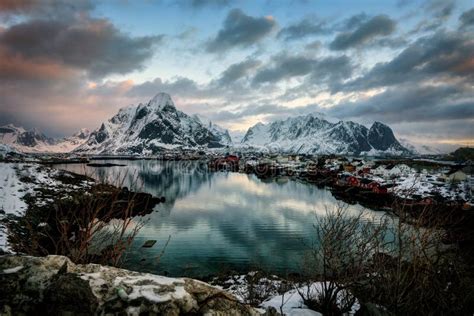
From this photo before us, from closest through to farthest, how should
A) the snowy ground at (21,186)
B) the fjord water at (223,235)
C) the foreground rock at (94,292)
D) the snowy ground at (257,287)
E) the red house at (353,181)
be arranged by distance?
the foreground rock at (94,292) < the snowy ground at (257,287) < the fjord water at (223,235) < the snowy ground at (21,186) < the red house at (353,181)

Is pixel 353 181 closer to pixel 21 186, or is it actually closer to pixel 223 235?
pixel 223 235

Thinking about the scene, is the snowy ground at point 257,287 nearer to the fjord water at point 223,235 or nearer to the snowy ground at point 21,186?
the fjord water at point 223,235

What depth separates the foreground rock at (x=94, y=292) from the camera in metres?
2.55

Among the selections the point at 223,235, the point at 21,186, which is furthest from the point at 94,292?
the point at 21,186

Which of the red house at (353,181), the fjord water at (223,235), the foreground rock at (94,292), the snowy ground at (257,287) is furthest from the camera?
the red house at (353,181)

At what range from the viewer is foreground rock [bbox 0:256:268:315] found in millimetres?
2555

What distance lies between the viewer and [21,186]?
118 feet

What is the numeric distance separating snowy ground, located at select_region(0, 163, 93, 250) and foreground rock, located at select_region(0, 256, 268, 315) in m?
17.3

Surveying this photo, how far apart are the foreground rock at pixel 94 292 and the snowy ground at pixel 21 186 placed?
17.3 m

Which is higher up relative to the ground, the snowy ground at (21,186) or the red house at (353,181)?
the snowy ground at (21,186)

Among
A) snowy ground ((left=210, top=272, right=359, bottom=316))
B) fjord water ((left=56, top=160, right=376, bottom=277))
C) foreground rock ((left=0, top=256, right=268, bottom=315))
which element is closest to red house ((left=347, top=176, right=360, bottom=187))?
fjord water ((left=56, top=160, right=376, bottom=277))

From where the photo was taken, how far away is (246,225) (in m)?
34.7

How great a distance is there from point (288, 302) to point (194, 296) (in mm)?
4894

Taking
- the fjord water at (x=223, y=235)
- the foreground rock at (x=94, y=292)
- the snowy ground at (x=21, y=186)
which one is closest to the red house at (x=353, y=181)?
the fjord water at (x=223, y=235)
